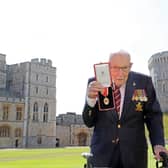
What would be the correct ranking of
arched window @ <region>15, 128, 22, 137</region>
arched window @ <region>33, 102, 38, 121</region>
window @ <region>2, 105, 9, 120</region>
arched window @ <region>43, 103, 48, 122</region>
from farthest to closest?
arched window @ <region>43, 103, 48, 122</region>
arched window @ <region>33, 102, 38, 121</region>
arched window @ <region>15, 128, 22, 137</region>
window @ <region>2, 105, 9, 120</region>

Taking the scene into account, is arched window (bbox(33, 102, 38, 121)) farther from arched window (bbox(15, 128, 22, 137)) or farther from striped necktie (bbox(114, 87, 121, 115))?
striped necktie (bbox(114, 87, 121, 115))

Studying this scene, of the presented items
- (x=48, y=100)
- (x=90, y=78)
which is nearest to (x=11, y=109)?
(x=48, y=100)

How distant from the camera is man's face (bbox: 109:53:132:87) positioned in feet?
10.0

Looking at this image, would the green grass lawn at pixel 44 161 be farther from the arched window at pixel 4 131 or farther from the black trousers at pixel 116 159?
the arched window at pixel 4 131

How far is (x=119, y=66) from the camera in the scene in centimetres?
308

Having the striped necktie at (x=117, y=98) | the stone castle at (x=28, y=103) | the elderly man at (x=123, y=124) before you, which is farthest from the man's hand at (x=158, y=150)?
the stone castle at (x=28, y=103)

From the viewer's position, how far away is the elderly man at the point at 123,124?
3.12 meters

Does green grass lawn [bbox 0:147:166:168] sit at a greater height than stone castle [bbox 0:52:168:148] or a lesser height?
lesser

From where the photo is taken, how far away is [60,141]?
5525cm

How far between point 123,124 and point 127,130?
0.20 feet

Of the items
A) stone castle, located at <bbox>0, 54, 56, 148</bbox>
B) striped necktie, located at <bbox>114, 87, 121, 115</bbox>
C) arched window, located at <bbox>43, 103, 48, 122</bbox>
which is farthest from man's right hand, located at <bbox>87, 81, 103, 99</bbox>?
arched window, located at <bbox>43, 103, 48, 122</bbox>

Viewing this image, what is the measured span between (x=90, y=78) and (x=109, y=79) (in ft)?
1.59

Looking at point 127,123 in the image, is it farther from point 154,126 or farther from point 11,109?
point 11,109

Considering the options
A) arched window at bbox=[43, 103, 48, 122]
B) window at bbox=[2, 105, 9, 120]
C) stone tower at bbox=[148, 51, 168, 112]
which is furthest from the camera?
stone tower at bbox=[148, 51, 168, 112]
